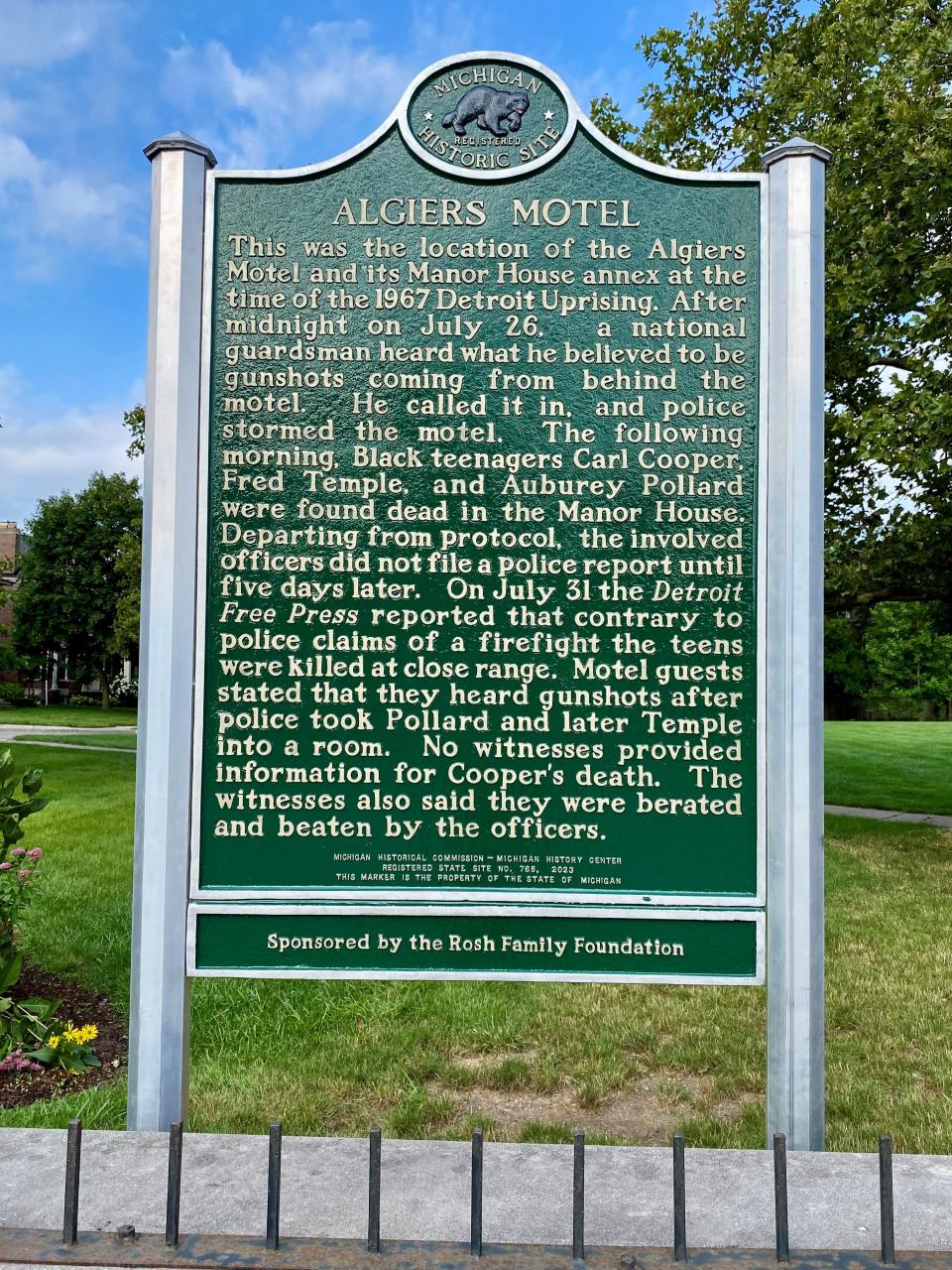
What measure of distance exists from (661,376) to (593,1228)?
2.69 metres

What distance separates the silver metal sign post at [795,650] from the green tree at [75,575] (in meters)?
49.8

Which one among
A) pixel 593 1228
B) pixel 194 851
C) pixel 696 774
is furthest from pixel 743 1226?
pixel 194 851

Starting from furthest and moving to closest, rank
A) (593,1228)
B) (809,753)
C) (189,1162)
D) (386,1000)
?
(386,1000), (809,753), (189,1162), (593,1228)

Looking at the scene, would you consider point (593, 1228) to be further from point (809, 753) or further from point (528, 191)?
point (528, 191)

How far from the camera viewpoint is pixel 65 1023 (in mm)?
5125

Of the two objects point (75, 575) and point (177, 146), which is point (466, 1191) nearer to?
point (177, 146)

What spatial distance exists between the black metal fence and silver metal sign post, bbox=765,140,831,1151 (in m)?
0.93

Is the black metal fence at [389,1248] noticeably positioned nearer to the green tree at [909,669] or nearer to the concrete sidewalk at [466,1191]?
the concrete sidewalk at [466,1191]

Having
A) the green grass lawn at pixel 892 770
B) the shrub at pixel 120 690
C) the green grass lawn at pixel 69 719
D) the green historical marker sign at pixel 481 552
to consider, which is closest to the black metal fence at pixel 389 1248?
the green historical marker sign at pixel 481 552

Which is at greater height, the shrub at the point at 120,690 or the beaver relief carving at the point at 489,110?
the beaver relief carving at the point at 489,110

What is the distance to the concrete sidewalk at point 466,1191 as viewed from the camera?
8.02 feet

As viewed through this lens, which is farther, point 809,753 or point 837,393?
point 837,393

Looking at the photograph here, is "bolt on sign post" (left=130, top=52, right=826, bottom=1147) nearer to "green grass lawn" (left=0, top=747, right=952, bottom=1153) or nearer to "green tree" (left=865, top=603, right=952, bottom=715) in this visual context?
"green grass lawn" (left=0, top=747, right=952, bottom=1153)

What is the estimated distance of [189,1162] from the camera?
9.18 ft
